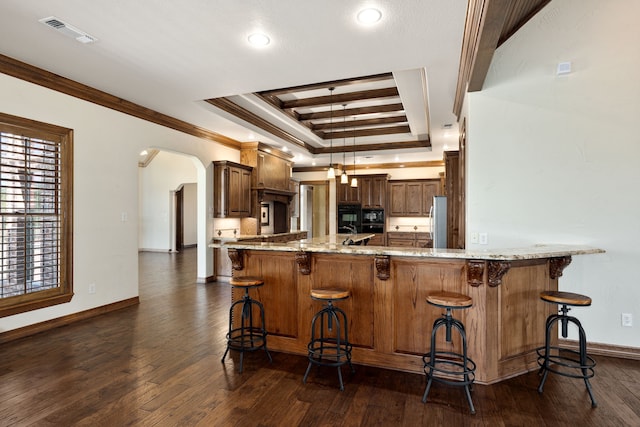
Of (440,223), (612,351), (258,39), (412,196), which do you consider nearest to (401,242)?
(412,196)

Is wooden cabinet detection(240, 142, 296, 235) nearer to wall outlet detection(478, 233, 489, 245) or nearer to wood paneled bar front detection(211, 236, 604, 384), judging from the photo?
wood paneled bar front detection(211, 236, 604, 384)

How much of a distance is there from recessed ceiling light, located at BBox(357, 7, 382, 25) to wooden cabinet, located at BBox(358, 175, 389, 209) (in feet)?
21.4

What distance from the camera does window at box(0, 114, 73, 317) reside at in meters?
3.35

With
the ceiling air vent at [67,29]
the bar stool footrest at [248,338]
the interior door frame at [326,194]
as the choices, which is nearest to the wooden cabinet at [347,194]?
the interior door frame at [326,194]

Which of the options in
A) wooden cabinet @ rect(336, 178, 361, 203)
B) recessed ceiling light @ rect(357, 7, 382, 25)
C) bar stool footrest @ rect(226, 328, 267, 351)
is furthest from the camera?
wooden cabinet @ rect(336, 178, 361, 203)

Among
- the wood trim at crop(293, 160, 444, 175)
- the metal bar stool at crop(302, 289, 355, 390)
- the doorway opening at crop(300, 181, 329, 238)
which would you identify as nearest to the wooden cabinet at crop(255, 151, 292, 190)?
the wood trim at crop(293, 160, 444, 175)

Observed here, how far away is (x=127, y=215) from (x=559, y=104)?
5225 mm

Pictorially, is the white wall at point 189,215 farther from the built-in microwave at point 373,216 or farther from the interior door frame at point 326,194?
the built-in microwave at point 373,216

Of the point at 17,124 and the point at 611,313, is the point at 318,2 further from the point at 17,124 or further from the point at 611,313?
the point at 611,313

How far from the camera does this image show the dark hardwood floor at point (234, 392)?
6.91ft

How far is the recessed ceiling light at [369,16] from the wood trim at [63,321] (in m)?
4.36

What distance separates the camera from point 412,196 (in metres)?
8.91

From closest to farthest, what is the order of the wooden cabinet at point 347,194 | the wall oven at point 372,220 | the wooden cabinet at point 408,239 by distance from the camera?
the wooden cabinet at point 408,239, the wall oven at point 372,220, the wooden cabinet at point 347,194

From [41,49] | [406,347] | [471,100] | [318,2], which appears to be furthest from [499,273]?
[41,49]
